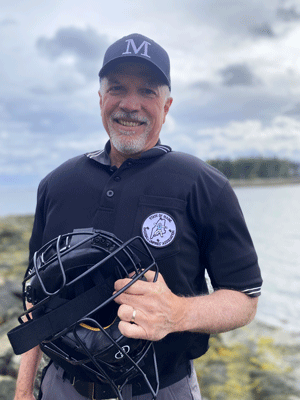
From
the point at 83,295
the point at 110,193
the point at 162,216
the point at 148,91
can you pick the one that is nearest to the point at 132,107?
the point at 148,91

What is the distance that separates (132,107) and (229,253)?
1.11m

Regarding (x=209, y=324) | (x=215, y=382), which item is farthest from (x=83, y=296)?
(x=215, y=382)

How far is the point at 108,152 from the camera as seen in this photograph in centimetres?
235

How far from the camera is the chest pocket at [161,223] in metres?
1.76

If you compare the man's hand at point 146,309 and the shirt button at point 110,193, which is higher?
the shirt button at point 110,193

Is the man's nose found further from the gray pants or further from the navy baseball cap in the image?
the gray pants

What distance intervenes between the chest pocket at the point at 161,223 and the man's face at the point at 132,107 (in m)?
0.47

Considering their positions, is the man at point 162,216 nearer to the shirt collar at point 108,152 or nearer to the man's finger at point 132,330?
the shirt collar at point 108,152

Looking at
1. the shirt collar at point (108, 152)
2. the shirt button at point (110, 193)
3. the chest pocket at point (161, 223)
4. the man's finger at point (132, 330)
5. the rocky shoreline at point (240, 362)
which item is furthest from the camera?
the rocky shoreline at point (240, 362)

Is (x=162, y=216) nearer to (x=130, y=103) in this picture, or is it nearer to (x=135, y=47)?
(x=130, y=103)

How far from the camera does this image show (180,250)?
1.78 meters

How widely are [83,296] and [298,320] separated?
9768 mm

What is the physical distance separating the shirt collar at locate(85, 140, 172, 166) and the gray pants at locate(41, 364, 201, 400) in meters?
1.35

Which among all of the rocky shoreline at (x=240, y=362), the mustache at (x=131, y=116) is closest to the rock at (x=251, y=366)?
the rocky shoreline at (x=240, y=362)
